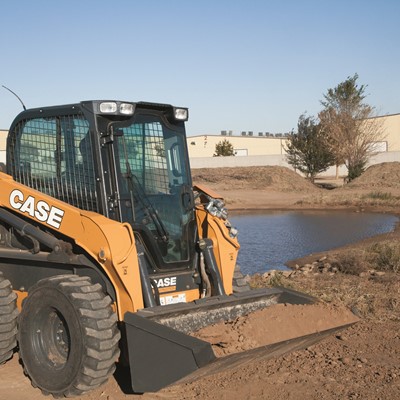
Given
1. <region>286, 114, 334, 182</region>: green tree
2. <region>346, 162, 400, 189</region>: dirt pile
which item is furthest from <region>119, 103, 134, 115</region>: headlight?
<region>286, 114, 334, 182</region>: green tree

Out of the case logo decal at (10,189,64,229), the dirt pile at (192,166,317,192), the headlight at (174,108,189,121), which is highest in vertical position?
the headlight at (174,108,189,121)

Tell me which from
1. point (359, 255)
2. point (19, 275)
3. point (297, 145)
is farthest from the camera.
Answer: point (297, 145)

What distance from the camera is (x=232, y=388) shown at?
5.75 m

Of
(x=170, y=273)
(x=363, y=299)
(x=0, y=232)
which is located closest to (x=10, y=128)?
(x=0, y=232)

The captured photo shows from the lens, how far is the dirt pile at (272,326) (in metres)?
5.52

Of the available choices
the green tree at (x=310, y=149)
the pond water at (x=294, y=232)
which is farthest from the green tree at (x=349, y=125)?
the pond water at (x=294, y=232)

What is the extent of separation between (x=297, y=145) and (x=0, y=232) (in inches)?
1855

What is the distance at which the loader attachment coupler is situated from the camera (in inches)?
197

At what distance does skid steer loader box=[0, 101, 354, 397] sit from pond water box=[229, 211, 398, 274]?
8373 millimetres

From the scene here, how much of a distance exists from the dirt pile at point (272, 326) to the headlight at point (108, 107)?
2038mm

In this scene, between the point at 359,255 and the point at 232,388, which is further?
the point at 359,255

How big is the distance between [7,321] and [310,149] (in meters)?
47.0

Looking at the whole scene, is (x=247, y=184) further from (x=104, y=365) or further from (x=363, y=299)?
(x=104, y=365)

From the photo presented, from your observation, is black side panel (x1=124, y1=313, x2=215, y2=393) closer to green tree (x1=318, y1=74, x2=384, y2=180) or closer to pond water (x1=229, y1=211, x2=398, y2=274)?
pond water (x1=229, y1=211, x2=398, y2=274)
